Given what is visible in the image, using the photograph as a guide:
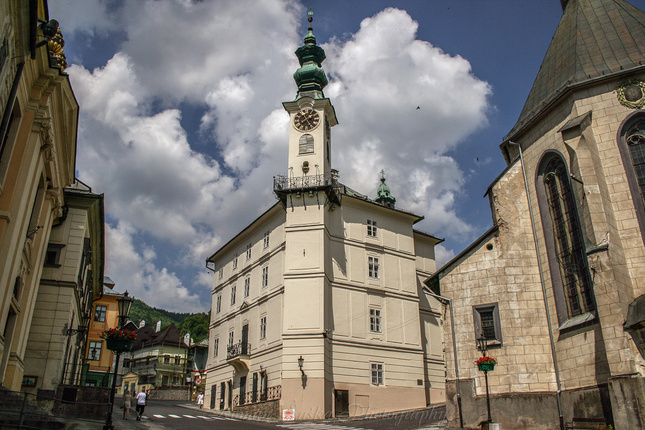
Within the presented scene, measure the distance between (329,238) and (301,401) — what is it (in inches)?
421

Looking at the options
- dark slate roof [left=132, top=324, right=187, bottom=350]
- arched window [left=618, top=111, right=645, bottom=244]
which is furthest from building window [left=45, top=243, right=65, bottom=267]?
dark slate roof [left=132, top=324, right=187, bottom=350]

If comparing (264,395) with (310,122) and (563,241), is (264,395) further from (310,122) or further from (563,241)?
(563,241)

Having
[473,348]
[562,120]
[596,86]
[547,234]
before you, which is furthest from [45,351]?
[596,86]

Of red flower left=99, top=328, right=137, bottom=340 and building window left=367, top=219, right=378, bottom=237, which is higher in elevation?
building window left=367, top=219, right=378, bottom=237

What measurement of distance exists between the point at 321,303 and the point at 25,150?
19963mm

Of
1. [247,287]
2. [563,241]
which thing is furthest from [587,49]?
[247,287]

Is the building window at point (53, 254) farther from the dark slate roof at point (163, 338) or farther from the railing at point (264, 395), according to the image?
the dark slate roof at point (163, 338)

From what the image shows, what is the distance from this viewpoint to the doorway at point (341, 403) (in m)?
30.6

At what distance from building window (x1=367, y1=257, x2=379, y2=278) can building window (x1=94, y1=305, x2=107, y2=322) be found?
26.7 m

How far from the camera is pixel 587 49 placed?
70.7 feet

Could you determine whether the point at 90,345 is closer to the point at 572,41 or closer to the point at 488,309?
the point at 488,309

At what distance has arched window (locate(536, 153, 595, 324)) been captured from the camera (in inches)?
737

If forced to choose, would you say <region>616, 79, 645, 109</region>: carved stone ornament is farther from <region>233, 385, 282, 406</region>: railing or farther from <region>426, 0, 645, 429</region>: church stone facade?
<region>233, 385, 282, 406</region>: railing

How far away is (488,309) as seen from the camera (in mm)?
21156
